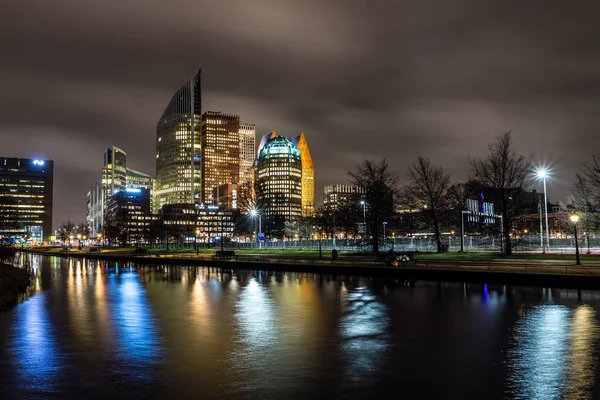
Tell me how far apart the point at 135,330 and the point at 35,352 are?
462cm

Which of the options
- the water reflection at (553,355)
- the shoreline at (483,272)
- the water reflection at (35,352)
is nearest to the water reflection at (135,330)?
the water reflection at (35,352)

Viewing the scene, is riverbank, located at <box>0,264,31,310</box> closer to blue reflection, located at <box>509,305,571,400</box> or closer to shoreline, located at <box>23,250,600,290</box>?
shoreline, located at <box>23,250,600,290</box>

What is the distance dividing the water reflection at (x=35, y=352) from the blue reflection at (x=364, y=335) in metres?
7.51

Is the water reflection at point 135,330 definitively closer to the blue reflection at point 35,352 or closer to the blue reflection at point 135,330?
the blue reflection at point 135,330

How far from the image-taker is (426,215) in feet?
258

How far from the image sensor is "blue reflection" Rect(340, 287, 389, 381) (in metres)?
15.5

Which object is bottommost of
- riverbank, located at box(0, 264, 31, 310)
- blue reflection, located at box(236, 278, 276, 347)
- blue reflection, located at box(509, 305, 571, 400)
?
blue reflection, located at box(509, 305, 571, 400)

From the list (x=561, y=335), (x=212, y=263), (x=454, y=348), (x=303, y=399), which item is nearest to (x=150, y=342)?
(x=303, y=399)

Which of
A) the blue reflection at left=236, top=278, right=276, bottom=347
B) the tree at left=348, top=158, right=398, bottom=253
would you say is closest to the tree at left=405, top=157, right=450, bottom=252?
the tree at left=348, top=158, right=398, bottom=253

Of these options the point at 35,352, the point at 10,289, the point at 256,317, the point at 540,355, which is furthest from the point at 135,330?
the point at 10,289

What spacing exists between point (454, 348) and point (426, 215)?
62235 millimetres

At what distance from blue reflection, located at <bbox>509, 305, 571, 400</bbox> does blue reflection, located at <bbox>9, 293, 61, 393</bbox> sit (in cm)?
1084

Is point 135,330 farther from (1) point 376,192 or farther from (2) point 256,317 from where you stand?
(1) point 376,192

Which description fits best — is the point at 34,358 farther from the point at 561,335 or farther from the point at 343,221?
the point at 343,221
